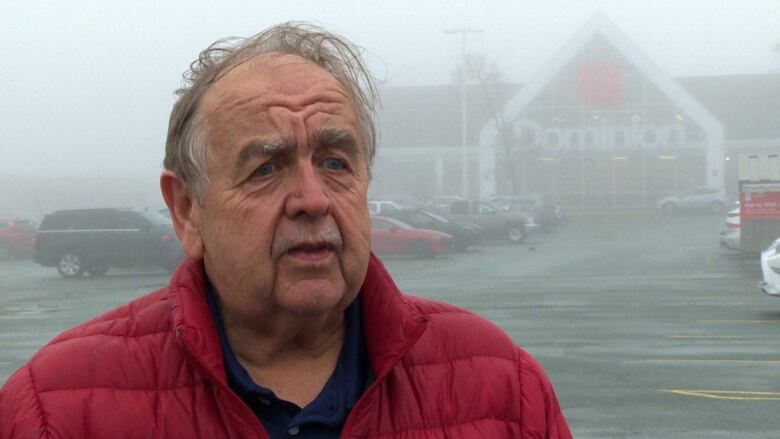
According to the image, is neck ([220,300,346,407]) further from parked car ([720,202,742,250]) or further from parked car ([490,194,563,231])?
parked car ([490,194,563,231])

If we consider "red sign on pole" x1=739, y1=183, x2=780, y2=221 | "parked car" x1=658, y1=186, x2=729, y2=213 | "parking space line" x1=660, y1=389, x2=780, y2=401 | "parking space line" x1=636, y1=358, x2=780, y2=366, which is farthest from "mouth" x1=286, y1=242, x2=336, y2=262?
"parked car" x1=658, y1=186, x2=729, y2=213

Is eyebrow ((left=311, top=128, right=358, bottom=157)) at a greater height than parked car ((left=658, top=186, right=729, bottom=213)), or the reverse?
eyebrow ((left=311, top=128, right=358, bottom=157))

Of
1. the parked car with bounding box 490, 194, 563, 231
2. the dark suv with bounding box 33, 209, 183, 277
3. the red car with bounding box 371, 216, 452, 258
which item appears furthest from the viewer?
the parked car with bounding box 490, 194, 563, 231

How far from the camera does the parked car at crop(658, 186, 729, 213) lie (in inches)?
1898

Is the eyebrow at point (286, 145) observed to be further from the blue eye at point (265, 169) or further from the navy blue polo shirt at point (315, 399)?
the navy blue polo shirt at point (315, 399)

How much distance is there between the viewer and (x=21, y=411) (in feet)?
6.43

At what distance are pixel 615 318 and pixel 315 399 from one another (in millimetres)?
12243

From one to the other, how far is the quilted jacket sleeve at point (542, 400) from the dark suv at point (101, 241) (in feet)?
77.0

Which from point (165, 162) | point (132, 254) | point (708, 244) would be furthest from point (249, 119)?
point (708, 244)

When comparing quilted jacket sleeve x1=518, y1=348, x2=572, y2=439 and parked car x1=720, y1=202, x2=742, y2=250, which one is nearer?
quilted jacket sleeve x1=518, y1=348, x2=572, y2=439

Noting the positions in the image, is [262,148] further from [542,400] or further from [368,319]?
[542,400]

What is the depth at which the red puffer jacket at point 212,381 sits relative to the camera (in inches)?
76.8

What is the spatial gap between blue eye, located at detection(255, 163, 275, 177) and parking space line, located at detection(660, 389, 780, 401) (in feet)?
22.6

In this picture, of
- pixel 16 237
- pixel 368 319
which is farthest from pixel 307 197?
pixel 16 237
